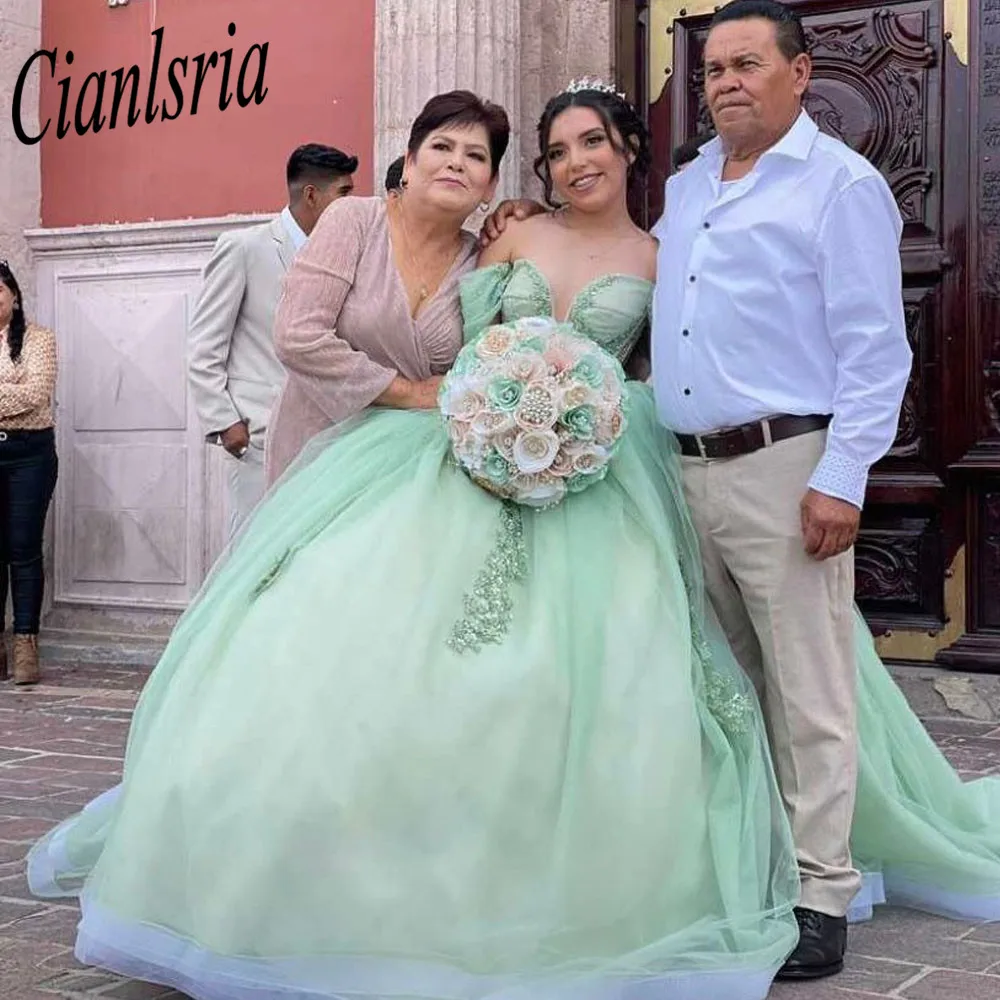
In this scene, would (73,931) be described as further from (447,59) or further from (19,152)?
(19,152)

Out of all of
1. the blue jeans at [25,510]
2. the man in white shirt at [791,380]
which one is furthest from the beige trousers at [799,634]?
the blue jeans at [25,510]

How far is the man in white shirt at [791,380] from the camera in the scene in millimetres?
3340

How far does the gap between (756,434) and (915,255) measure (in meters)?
3.29

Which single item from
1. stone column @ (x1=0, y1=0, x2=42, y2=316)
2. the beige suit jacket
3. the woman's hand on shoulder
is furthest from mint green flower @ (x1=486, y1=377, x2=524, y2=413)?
stone column @ (x1=0, y1=0, x2=42, y2=316)

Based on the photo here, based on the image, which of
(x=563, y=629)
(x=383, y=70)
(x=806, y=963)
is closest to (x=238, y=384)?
(x=383, y=70)

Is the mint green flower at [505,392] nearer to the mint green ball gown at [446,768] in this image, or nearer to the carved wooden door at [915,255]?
the mint green ball gown at [446,768]

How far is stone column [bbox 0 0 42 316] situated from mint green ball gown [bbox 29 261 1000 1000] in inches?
205

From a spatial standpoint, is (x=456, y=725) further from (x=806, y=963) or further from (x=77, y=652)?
(x=77, y=652)

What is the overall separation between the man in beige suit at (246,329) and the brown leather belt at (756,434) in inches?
107

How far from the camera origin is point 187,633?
3.53m

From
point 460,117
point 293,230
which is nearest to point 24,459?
point 293,230

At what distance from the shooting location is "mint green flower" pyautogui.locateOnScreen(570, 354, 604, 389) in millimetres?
3502

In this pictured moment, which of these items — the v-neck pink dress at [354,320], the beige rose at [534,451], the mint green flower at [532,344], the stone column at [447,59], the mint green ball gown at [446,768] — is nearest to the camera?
the mint green ball gown at [446,768]

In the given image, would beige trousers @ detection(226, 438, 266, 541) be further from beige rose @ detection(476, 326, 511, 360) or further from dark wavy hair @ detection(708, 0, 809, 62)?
dark wavy hair @ detection(708, 0, 809, 62)
